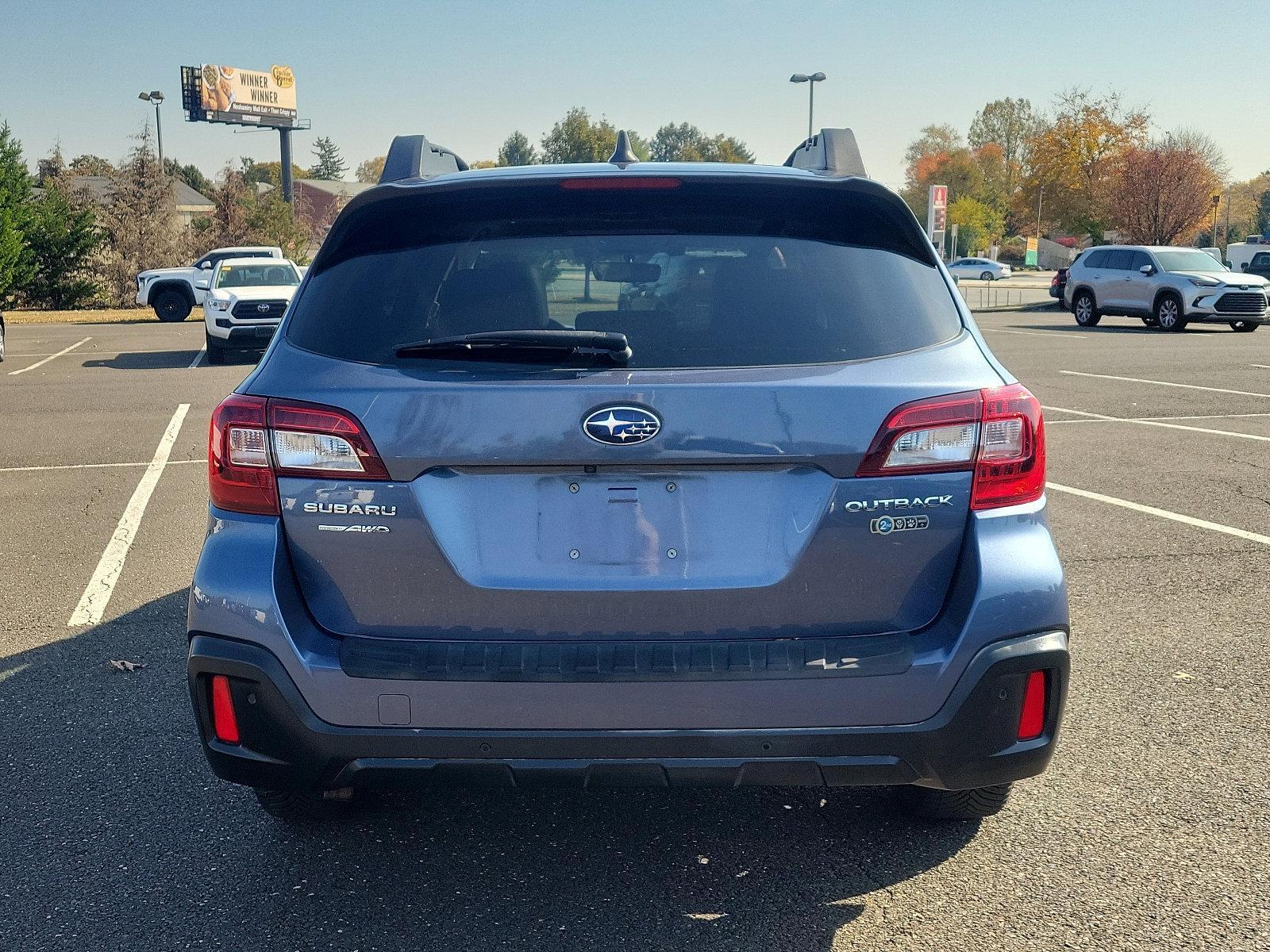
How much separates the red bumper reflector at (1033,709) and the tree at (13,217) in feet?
131

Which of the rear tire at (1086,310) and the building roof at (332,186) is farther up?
the building roof at (332,186)

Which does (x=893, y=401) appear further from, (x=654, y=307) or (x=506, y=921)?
(x=506, y=921)

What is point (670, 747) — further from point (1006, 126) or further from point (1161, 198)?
point (1006, 126)

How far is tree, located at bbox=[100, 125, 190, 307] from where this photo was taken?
4272 centimetres

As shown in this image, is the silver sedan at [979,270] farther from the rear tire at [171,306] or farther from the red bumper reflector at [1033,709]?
the red bumper reflector at [1033,709]

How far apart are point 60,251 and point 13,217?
2.83m

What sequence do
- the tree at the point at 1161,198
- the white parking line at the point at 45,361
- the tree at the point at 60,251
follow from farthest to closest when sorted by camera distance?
the tree at the point at 1161,198
the tree at the point at 60,251
the white parking line at the point at 45,361

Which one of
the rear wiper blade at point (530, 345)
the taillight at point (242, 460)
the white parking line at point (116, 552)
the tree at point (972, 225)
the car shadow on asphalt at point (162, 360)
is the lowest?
the car shadow on asphalt at point (162, 360)

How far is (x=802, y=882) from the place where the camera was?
3203 millimetres

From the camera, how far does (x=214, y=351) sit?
20750 millimetres

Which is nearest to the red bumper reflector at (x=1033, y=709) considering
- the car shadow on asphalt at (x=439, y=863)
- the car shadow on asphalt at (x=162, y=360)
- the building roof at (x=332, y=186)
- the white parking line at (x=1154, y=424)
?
the car shadow on asphalt at (x=439, y=863)

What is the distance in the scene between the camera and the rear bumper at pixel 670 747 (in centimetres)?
271

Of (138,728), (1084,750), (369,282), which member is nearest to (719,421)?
(369,282)

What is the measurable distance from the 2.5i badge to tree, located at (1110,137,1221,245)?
5258 cm
